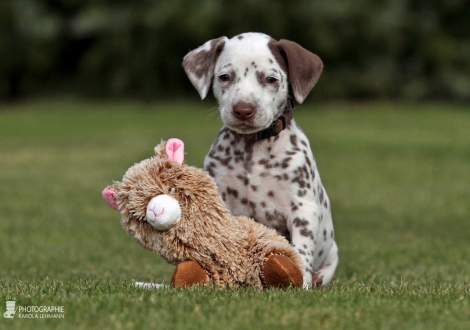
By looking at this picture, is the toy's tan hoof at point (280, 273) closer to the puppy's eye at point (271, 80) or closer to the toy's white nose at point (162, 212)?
the toy's white nose at point (162, 212)

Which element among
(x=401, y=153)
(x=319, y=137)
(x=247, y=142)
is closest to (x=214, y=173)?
(x=247, y=142)

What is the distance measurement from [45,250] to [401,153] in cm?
1102

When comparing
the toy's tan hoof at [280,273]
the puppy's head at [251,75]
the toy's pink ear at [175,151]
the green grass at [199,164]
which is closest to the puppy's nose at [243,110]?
the puppy's head at [251,75]

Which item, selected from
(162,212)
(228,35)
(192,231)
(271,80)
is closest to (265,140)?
(271,80)

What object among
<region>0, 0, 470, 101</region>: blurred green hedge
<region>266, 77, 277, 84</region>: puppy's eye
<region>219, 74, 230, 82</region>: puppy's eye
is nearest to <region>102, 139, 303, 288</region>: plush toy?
<region>219, 74, 230, 82</region>: puppy's eye

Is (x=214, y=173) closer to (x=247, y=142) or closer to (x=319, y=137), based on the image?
(x=247, y=142)

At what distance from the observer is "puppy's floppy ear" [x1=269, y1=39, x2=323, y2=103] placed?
575 cm

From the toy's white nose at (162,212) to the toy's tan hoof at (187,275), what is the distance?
0.26 meters

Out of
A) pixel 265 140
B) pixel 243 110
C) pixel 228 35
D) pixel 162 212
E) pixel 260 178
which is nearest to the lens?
pixel 162 212

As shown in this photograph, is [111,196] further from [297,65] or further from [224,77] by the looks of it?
[297,65]

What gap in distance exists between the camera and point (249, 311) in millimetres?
4219

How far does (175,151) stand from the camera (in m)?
5.21

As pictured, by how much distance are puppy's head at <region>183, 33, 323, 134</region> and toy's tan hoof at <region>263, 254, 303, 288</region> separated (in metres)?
0.91

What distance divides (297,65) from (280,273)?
4.98 feet
